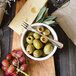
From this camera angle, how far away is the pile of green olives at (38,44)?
1.95 ft

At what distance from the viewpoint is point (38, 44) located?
0.60 meters

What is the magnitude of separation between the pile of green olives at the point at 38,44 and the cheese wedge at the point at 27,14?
9cm

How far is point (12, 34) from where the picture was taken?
73 centimetres

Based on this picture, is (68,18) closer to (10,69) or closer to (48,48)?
(48,48)

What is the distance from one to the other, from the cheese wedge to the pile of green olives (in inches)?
3.5

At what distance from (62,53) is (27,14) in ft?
0.95

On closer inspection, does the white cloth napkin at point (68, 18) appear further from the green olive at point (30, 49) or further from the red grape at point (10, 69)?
the red grape at point (10, 69)

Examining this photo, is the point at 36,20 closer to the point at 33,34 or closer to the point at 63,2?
the point at 33,34

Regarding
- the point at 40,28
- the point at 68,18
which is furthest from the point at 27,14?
the point at 68,18

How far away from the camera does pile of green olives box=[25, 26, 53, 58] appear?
1.95 feet

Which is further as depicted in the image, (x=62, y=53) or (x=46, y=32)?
(x=62, y=53)

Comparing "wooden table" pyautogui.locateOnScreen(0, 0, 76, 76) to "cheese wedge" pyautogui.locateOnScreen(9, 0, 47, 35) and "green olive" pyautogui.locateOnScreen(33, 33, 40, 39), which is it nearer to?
"cheese wedge" pyautogui.locateOnScreen(9, 0, 47, 35)

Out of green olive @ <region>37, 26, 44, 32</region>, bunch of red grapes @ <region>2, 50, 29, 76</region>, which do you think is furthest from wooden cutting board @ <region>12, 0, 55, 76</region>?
green olive @ <region>37, 26, 44, 32</region>

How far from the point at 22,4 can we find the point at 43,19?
16 cm
